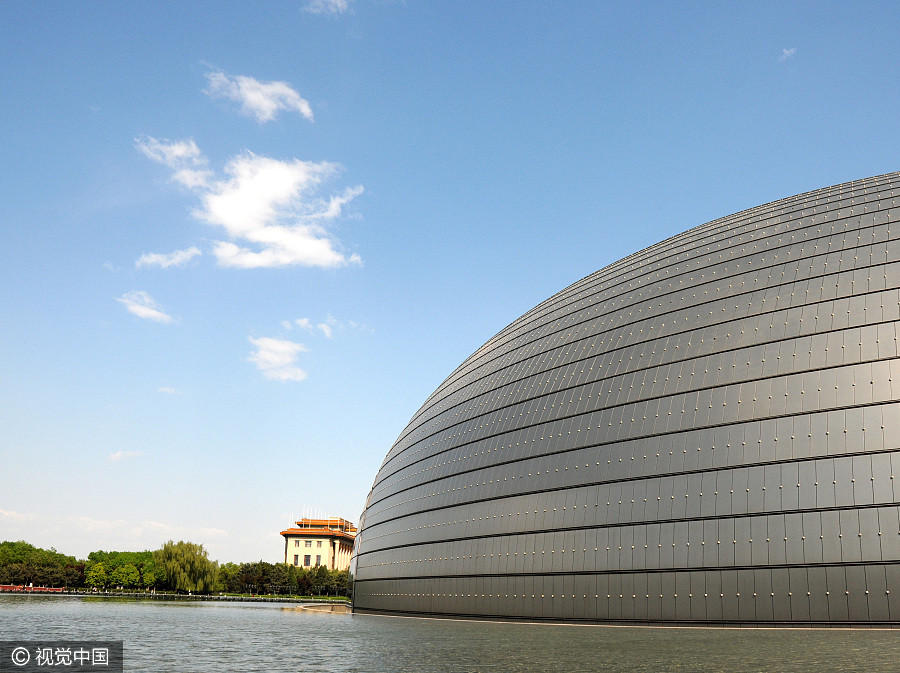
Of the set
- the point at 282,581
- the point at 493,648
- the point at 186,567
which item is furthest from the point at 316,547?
the point at 493,648

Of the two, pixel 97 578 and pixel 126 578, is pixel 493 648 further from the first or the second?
pixel 97 578

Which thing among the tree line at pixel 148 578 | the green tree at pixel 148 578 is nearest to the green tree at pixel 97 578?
the tree line at pixel 148 578

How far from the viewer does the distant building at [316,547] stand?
160875mm

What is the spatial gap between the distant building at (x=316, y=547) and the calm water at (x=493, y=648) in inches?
5569

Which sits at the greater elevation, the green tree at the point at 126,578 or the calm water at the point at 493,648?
the calm water at the point at 493,648

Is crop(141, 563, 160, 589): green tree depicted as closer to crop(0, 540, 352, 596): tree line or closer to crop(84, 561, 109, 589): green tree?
Answer: crop(0, 540, 352, 596): tree line

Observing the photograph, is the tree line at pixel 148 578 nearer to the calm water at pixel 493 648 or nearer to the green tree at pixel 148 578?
the green tree at pixel 148 578

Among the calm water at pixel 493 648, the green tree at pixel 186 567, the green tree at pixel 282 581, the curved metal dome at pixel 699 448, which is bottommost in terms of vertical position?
the green tree at pixel 282 581

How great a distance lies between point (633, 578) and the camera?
24.5 m

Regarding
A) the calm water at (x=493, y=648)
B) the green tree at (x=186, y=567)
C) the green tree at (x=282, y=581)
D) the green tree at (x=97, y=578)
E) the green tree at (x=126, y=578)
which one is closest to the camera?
the calm water at (x=493, y=648)

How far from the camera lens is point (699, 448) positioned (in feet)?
80.7

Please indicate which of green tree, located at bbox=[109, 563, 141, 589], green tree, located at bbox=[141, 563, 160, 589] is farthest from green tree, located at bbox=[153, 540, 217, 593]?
green tree, located at bbox=[109, 563, 141, 589]

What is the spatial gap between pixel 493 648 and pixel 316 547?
503ft

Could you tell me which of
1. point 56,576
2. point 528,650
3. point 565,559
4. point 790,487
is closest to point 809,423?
point 790,487
